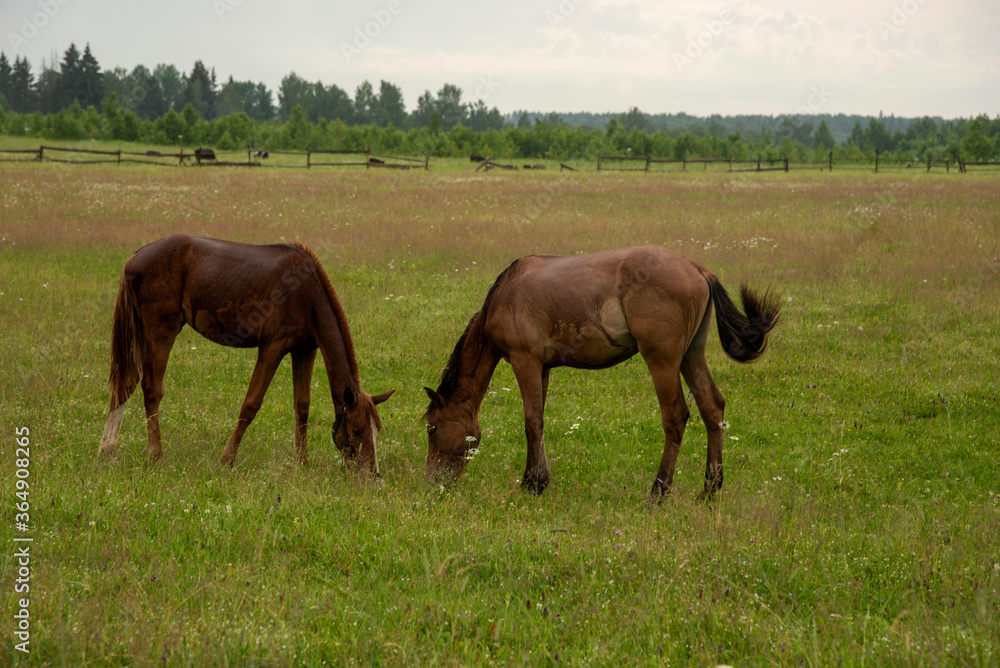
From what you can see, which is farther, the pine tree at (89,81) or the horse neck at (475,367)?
the pine tree at (89,81)

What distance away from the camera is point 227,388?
8625 millimetres

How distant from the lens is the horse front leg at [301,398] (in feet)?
21.1

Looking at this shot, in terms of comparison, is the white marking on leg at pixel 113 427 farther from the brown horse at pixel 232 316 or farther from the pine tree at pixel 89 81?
the pine tree at pixel 89 81

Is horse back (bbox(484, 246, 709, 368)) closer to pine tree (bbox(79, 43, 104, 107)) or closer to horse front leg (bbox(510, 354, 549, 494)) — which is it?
horse front leg (bbox(510, 354, 549, 494))

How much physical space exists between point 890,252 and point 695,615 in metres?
13.8

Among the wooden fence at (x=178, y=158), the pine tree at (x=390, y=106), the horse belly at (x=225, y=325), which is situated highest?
the pine tree at (x=390, y=106)

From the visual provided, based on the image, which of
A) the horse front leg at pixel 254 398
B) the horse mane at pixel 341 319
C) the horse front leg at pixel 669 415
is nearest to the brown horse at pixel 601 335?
the horse front leg at pixel 669 415

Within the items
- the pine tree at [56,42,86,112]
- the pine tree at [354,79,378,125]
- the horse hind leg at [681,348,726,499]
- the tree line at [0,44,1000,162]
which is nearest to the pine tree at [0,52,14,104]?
the tree line at [0,44,1000,162]

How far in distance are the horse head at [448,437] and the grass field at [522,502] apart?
7.9 inches

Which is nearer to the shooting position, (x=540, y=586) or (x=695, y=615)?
(x=695, y=615)

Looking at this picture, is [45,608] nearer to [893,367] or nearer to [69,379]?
[69,379]

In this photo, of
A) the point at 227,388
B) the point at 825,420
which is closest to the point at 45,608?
the point at 227,388

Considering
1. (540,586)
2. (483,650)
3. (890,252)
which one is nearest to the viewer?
(483,650)

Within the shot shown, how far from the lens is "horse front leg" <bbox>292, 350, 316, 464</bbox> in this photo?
6426 mm
